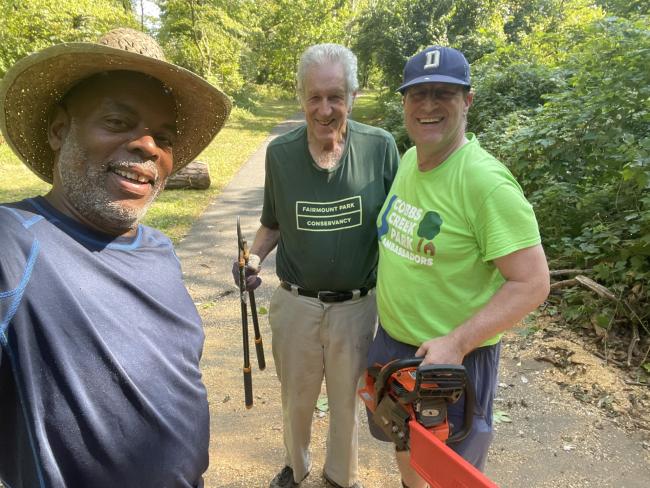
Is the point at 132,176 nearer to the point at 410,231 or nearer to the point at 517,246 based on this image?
the point at 410,231

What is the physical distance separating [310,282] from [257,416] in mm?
1596

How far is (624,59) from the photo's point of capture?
14.8 ft

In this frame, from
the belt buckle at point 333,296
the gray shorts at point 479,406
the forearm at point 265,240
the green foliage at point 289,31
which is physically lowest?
the gray shorts at point 479,406

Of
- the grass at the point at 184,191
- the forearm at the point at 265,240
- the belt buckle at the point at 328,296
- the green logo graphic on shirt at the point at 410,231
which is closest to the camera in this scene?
the green logo graphic on shirt at the point at 410,231

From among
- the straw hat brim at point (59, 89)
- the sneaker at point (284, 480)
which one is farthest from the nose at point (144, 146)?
the sneaker at point (284, 480)

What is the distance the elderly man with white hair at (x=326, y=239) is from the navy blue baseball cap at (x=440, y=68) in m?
0.47

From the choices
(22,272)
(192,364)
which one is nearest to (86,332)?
(22,272)

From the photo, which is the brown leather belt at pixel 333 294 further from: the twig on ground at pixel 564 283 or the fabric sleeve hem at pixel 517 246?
the twig on ground at pixel 564 283

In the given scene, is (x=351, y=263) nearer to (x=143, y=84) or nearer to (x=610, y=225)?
(x=143, y=84)

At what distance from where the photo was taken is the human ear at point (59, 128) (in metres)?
1.38

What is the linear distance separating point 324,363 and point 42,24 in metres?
17.4

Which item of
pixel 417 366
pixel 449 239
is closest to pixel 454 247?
pixel 449 239

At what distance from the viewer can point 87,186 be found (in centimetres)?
129

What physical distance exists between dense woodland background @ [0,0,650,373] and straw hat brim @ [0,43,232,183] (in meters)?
3.62
